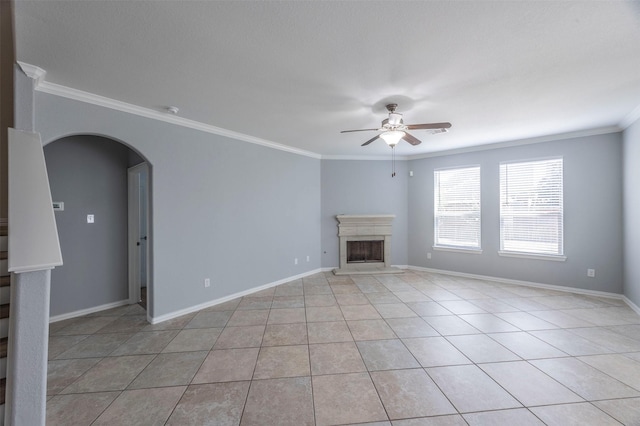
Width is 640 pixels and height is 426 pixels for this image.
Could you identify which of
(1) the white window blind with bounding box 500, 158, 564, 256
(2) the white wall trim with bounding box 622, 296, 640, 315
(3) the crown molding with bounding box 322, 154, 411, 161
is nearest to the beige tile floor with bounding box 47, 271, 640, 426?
(2) the white wall trim with bounding box 622, 296, 640, 315

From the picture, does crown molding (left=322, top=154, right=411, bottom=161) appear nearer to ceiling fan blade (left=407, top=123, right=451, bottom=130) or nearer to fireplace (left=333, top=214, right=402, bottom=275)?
fireplace (left=333, top=214, right=402, bottom=275)

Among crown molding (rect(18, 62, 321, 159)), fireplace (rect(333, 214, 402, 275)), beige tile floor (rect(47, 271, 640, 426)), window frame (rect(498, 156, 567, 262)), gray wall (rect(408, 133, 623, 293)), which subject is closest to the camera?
beige tile floor (rect(47, 271, 640, 426))

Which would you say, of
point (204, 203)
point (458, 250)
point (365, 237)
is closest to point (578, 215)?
point (458, 250)

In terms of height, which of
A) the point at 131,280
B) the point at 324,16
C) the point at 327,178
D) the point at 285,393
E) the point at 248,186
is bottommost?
the point at 285,393

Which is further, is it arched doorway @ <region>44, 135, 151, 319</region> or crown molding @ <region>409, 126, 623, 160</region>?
crown molding @ <region>409, 126, 623, 160</region>

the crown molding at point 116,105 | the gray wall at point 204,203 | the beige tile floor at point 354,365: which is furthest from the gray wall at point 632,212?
the crown molding at point 116,105

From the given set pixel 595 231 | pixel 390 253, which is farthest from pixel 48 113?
pixel 595 231

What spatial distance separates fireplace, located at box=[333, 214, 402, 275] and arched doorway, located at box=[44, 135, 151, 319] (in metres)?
3.65

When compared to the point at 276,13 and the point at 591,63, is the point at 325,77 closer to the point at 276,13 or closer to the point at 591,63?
the point at 276,13

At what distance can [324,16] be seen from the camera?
159 centimetres

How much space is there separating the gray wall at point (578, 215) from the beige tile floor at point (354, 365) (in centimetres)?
62

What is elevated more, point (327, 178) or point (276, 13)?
point (276, 13)

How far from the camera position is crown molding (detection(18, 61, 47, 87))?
207 cm

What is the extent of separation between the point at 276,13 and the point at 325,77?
2.63ft
